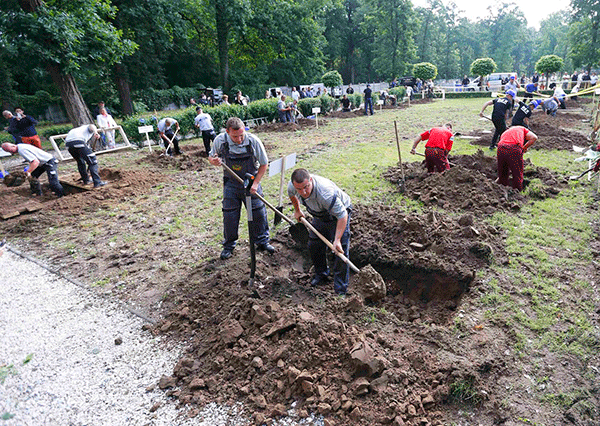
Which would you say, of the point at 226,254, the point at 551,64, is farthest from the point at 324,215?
the point at 551,64

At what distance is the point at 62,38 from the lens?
1202cm

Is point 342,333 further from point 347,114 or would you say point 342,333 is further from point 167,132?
point 347,114

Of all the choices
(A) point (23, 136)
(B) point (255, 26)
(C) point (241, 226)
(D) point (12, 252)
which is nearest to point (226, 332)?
(C) point (241, 226)

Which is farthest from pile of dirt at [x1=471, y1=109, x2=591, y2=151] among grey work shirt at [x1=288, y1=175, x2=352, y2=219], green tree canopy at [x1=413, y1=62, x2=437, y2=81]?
green tree canopy at [x1=413, y1=62, x2=437, y2=81]

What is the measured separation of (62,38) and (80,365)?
12.7 m

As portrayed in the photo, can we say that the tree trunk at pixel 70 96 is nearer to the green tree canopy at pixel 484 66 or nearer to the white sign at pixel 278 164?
the white sign at pixel 278 164

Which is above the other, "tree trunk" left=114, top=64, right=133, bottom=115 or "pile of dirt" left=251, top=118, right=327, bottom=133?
"tree trunk" left=114, top=64, right=133, bottom=115

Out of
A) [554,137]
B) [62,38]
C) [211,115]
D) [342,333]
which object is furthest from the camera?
[211,115]

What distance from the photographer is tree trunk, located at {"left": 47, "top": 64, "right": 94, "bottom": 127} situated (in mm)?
13292

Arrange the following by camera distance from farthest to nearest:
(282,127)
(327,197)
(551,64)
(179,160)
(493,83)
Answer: (493,83) < (551,64) < (282,127) < (179,160) < (327,197)

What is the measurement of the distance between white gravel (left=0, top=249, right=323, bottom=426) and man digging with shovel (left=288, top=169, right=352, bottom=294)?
1920 millimetres

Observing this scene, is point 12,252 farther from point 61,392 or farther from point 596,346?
point 596,346

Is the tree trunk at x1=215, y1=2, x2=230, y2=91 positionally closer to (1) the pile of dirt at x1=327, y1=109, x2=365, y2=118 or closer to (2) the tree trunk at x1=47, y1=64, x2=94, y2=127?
(1) the pile of dirt at x1=327, y1=109, x2=365, y2=118

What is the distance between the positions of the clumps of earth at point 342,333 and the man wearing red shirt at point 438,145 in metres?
2.87
